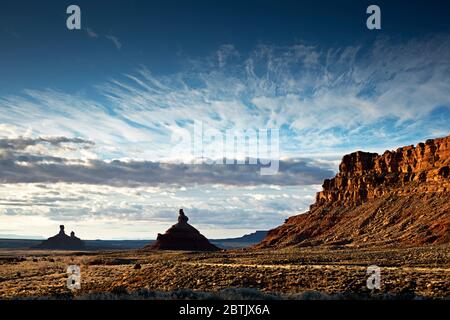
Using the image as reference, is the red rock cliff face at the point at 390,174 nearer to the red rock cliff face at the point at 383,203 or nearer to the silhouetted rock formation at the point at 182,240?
the red rock cliff face at the point at 383,203

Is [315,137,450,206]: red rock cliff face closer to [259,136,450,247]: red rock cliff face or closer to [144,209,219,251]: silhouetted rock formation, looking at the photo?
[259,136,450,247]: red rock cliff face

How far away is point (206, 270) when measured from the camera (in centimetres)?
3178

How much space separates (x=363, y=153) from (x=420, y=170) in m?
26.8

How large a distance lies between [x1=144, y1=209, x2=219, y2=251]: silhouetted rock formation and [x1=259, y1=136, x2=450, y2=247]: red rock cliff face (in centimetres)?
2781

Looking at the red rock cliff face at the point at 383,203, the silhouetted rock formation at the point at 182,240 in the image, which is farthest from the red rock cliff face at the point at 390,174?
the silhouetted rock formation at the point at 182,240

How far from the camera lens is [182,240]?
14125cm

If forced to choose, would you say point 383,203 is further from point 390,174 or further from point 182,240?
point 182,240

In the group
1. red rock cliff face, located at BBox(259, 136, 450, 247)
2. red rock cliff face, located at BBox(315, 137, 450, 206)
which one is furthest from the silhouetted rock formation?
red rock cliff face, located at BBox(315, 137, 450, 206)

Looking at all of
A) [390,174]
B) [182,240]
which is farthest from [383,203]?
[182,240]

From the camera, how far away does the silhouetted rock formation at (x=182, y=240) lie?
453 feet

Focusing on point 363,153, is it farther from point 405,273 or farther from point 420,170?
point 405,273

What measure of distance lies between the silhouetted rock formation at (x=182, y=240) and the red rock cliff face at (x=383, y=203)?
91.2 ft
